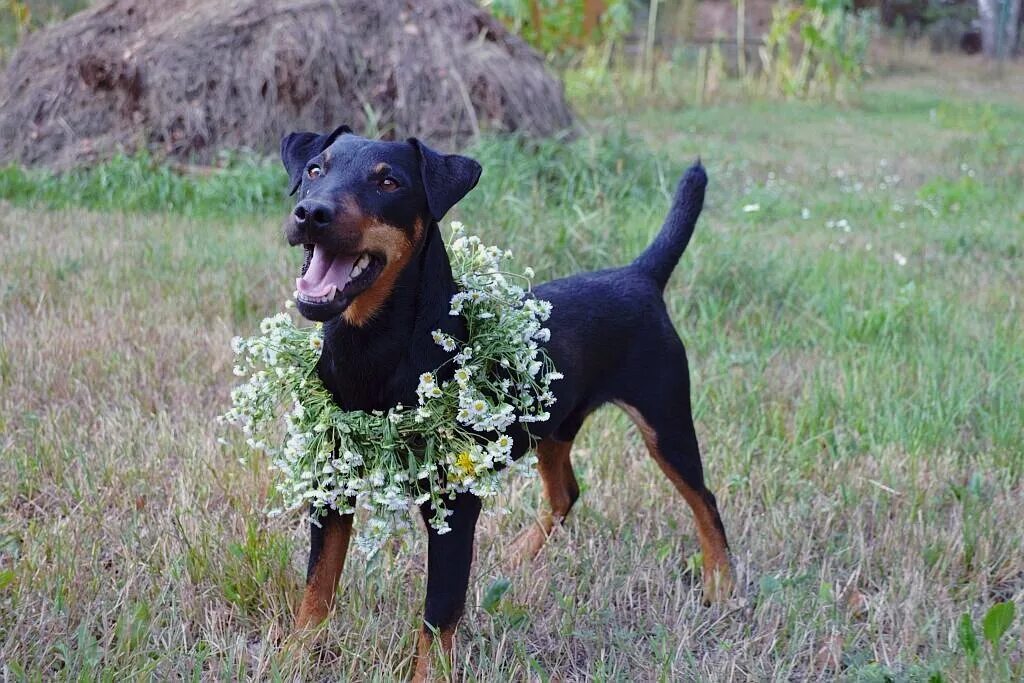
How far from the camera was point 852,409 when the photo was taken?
14.3 feet

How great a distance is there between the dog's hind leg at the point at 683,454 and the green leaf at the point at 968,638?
697 millimetres

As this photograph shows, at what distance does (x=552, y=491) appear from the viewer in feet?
11.2

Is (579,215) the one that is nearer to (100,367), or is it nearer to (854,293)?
(854,293)

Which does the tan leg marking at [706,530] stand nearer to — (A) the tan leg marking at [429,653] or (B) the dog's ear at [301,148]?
(A) the tan leg marking at [429,653]

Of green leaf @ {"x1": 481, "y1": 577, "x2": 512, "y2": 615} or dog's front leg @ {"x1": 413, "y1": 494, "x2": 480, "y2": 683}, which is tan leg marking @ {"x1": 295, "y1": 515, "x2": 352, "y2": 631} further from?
green leaf @ {"x1": 481, "y1": 577, "x2": 512, "y2": 615}

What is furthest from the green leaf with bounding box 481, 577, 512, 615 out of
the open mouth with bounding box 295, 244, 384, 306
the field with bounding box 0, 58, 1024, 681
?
the open mouth with bounding box 295, 244, 384, 306

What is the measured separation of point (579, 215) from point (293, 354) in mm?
3588

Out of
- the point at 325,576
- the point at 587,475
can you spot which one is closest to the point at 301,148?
the point at 325,576

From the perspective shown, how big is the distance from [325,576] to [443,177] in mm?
1088

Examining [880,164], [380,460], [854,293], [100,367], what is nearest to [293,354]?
[380,460]

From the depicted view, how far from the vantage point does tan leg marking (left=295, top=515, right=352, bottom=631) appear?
8.79ft

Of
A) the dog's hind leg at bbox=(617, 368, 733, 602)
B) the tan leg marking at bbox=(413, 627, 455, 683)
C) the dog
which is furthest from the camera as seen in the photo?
the dog's hind leg at bbox=(617, 368, 733, 602)

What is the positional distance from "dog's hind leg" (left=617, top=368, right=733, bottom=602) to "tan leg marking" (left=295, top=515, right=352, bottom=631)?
97 centimetres

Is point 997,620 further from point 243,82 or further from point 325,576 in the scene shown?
point 243,82
